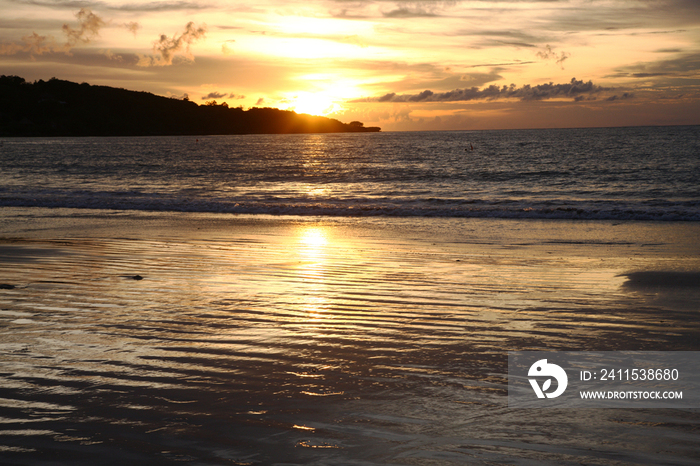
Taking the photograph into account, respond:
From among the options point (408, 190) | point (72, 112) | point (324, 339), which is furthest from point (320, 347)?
point (72, 112)

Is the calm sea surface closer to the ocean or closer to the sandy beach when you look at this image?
the ocean

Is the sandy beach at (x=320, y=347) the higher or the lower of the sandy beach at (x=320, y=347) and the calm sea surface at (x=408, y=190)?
the lower

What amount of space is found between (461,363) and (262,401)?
1.80m

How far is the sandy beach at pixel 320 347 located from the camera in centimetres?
328

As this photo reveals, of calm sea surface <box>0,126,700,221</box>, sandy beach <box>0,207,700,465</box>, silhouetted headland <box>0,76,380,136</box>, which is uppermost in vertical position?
silhouetted headland <box>0,76,380,136</box>

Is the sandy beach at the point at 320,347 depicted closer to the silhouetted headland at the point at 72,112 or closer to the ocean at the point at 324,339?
the ocean at the point at 324,339

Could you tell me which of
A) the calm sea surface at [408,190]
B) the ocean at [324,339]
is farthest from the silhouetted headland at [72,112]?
the ocean at [324,339]

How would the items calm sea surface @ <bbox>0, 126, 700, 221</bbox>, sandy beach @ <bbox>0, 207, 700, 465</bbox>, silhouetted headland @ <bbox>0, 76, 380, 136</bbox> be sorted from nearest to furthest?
sandy beach @ <bbox>0, 207, 700, 465</bbox> → calm sea surface @ <bbox>0, 126, 700, 221</bbox> → silhouetted headland @ <bbox>0, 76, 380, 136</bbox>

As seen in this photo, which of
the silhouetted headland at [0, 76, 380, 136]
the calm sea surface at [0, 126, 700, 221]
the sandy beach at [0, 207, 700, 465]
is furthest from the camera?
the silhouetted headland at [0, 76, 380, 136]

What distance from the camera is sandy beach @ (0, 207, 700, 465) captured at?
10.7 feet

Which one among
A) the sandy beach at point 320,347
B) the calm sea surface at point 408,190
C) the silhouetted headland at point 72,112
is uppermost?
the silhouetted headland at point 72,112

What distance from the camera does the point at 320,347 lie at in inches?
201

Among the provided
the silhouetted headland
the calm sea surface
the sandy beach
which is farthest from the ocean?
the silhouetted headland

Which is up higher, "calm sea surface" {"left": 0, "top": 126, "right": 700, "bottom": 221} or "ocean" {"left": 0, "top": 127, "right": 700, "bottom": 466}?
"calm sea surface" {"left": 0, "top": 126, "right": 700, "bottom": 221}
